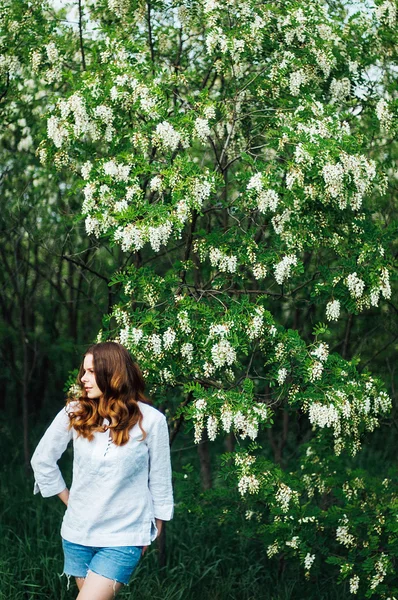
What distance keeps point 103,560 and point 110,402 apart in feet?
1.99

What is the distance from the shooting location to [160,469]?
319 cm

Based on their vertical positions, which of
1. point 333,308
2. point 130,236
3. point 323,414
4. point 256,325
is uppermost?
point 130,236

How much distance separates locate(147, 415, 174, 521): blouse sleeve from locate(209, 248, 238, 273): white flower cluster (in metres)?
1.90

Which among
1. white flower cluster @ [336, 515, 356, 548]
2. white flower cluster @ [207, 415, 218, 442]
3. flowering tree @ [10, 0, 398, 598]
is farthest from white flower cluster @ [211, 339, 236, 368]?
white flower cluster @ [336, 515, 356, 548]

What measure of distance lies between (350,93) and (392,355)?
3.22 m

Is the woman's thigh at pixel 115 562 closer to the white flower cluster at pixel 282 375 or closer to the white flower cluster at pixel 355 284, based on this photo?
the white flower cluster at pixel 282 375

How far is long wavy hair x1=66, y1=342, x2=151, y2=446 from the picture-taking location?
3104mm

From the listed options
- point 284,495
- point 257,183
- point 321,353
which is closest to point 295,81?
point 257,183

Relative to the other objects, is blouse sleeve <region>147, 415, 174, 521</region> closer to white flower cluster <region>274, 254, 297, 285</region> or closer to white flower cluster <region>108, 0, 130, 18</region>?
white flower cluster <region>274, 254, 297, 285</region>

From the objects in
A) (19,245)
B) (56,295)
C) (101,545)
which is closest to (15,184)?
(19,245)

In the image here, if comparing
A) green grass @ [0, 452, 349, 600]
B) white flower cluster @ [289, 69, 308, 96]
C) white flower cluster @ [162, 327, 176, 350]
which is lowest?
green grass @ [0, 452, 349, 600]

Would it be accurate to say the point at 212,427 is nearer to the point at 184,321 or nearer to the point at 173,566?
the point at 184,321

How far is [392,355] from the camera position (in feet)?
26.8

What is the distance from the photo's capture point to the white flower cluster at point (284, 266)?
15.9ft
